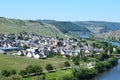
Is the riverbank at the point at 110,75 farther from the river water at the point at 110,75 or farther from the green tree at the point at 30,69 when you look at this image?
the green tree at the point at 30,69

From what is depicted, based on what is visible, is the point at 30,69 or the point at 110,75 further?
the point at 110,75

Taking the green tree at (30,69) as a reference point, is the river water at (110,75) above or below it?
below

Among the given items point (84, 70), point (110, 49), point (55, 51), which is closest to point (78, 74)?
point (84, 70)

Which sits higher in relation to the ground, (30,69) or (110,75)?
(30,69)

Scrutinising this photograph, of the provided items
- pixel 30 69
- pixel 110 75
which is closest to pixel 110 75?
pixel 110 75

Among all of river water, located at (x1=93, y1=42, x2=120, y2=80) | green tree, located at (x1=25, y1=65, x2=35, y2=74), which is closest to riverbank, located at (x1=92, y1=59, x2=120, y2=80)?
river water, located at (x1=93, y1=42, x2=120, y2=80)

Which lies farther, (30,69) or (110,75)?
(110,75)

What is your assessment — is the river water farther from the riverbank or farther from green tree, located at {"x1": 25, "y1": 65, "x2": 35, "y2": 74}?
green tree, located at {"x1": 25, "y1": 65, "x2": 35, "y2": 74}

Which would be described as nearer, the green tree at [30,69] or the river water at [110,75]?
the green tree at [30,69]

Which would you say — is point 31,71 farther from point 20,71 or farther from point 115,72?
point 115,72

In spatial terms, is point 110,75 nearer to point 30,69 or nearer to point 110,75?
point 110,75

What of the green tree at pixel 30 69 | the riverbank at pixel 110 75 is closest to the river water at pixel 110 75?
the riverbank at pixel 110 75
